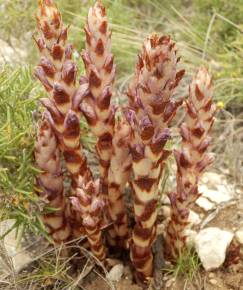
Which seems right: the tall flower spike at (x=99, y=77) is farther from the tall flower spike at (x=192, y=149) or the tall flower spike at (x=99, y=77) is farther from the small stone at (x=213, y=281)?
the small stone at (x=213, y=281)

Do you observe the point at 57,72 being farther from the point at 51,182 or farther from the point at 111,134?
the point at 51,182

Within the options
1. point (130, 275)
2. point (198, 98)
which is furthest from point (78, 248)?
point (198, 98)

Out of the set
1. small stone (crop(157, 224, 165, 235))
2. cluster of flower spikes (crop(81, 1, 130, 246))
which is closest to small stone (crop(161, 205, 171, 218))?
small stone (crop(157, 224, 165, 235))

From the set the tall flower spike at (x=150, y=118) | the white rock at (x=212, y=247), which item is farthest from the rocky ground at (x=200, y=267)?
the tall flower spike at (x=150, y=118)

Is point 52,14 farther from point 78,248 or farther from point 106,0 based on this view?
point 106,0

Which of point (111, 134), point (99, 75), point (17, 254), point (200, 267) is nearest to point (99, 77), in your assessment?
point (99, 75)

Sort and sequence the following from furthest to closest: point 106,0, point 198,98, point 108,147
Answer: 1. point 106,0
2. point 108,147
3. point 198,98
